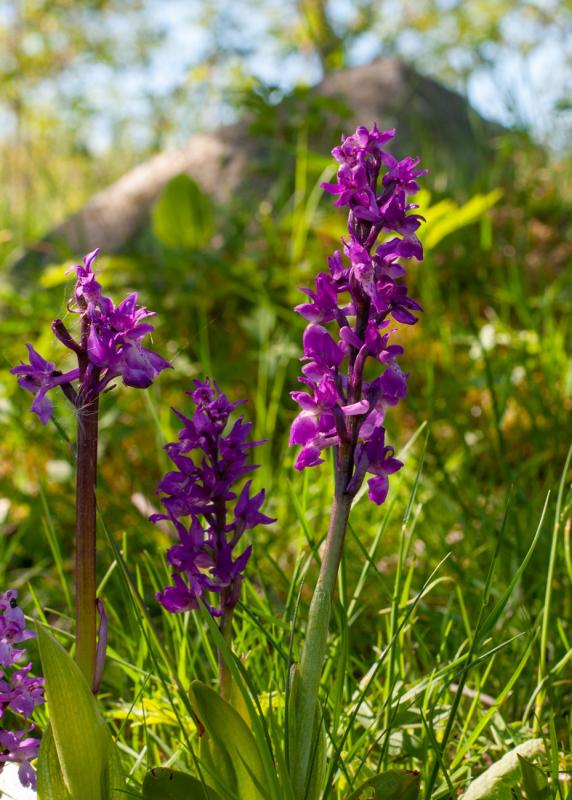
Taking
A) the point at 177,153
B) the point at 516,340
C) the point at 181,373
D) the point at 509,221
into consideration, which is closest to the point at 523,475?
the point at 516,340

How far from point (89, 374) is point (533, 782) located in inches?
25.2

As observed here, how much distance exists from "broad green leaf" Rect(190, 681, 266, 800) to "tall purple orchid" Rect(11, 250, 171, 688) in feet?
0.46

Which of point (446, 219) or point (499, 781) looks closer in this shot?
point (499, 781)

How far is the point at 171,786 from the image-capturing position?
850 millimetres

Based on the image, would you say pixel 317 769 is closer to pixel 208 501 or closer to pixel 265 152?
pixel 208 501

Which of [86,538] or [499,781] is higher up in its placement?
[86,538]

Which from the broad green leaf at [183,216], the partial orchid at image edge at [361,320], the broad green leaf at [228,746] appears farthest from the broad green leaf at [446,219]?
the broad green leaf at [228,746]

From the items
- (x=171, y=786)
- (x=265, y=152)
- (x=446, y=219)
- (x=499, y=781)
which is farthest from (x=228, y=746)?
(x=265, y=152)

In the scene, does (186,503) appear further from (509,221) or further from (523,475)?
(509,221)

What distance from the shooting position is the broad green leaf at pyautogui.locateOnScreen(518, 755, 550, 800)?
887 mm

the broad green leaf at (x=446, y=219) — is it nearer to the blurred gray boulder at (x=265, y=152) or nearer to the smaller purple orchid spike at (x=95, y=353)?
the blurred gray boulder at (x=265, y=152)

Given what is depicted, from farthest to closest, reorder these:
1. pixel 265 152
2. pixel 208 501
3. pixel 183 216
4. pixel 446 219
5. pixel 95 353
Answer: pixel 265 152 < pixel 183 216 < pixel 446 219 < pixel 208 501 < pixel 95 353

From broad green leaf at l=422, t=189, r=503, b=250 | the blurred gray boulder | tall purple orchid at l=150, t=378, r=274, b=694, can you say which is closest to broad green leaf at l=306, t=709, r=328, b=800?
tall purple orchid at l=150, t=378, r=274, b=694

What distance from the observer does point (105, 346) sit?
0.80 metres
